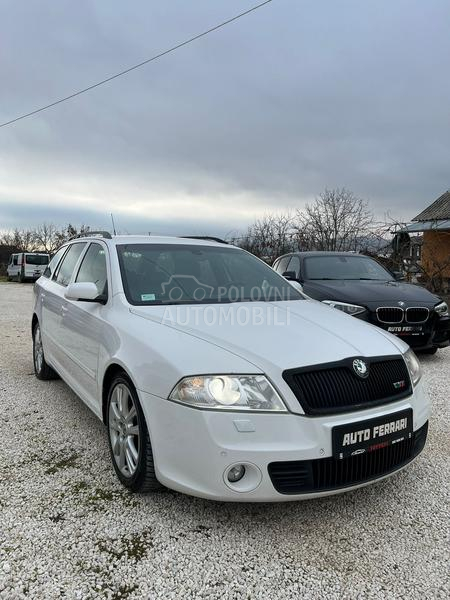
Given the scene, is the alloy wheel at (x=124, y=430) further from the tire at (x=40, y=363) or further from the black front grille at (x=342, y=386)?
the tire at (x=40, y=363)

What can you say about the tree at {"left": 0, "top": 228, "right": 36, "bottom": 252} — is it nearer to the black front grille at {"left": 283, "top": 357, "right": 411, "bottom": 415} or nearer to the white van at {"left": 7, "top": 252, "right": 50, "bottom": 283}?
the white van at {"left": 7, "top": 252, "right": 50, "bottom": 283}

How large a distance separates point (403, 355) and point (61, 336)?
2831mm

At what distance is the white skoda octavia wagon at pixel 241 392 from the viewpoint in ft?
7.18

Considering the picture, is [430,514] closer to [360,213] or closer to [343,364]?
[343,364]

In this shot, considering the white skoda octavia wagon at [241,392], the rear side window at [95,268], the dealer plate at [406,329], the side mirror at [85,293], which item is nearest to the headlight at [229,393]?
the white skoda octavia wagon at [241,392]

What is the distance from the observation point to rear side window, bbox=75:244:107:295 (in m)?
3.47

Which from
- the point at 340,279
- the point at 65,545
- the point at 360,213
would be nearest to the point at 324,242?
the point at 360,213

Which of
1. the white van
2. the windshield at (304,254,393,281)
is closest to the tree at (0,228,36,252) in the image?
the white van

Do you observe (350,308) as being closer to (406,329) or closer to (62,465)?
(406,329)

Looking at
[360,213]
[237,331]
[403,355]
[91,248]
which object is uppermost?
[360,213]

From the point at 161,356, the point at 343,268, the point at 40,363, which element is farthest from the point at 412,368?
the point at 343,268

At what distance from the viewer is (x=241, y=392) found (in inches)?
88.0

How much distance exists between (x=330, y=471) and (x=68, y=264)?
329 cm

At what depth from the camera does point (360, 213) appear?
1719cm
